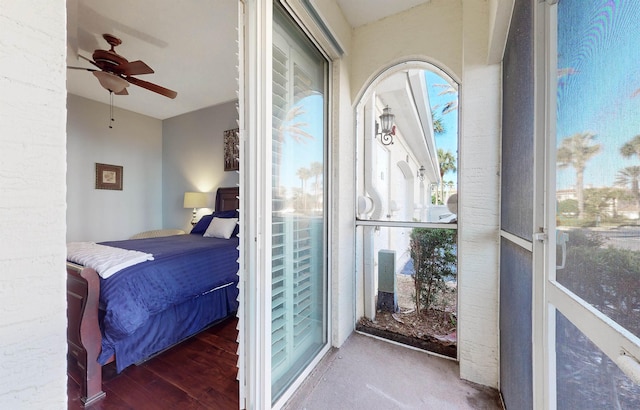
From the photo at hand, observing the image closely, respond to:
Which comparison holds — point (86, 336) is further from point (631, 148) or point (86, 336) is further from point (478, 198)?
point (478, 198)

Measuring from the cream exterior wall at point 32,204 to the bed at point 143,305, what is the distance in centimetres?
123

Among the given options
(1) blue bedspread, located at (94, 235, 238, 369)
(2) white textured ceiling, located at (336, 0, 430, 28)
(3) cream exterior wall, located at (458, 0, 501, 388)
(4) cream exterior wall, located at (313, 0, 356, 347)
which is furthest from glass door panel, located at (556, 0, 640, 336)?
(1) blue bedspread, located at (94, 235, 238, 369)

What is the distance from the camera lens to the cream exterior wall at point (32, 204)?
0.47 m

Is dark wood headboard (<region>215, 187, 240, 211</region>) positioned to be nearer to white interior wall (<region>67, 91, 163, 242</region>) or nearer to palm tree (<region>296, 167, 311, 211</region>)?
white interior wall (<region>67, 91, 163, 242</region>)

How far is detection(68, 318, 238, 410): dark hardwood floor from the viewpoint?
4.79 ft

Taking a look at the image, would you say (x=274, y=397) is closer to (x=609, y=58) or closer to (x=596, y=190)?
(x=596, y=190)

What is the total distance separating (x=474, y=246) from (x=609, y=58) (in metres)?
1.34

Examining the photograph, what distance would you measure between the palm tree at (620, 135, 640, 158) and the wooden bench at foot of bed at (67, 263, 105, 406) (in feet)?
7.32

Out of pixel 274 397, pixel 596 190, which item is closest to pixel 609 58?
pixel 596 190

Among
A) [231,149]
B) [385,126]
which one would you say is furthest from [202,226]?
[385,126]

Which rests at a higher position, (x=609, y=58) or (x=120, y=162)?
(x=120, y=162)

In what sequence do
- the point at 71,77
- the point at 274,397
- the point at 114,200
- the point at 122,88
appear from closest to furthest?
1. the point at 274,397
2. the point at 122,88
3. the point at 71,77
4. the point at 114,200

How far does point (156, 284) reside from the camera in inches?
70.8

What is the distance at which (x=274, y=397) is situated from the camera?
139cm
